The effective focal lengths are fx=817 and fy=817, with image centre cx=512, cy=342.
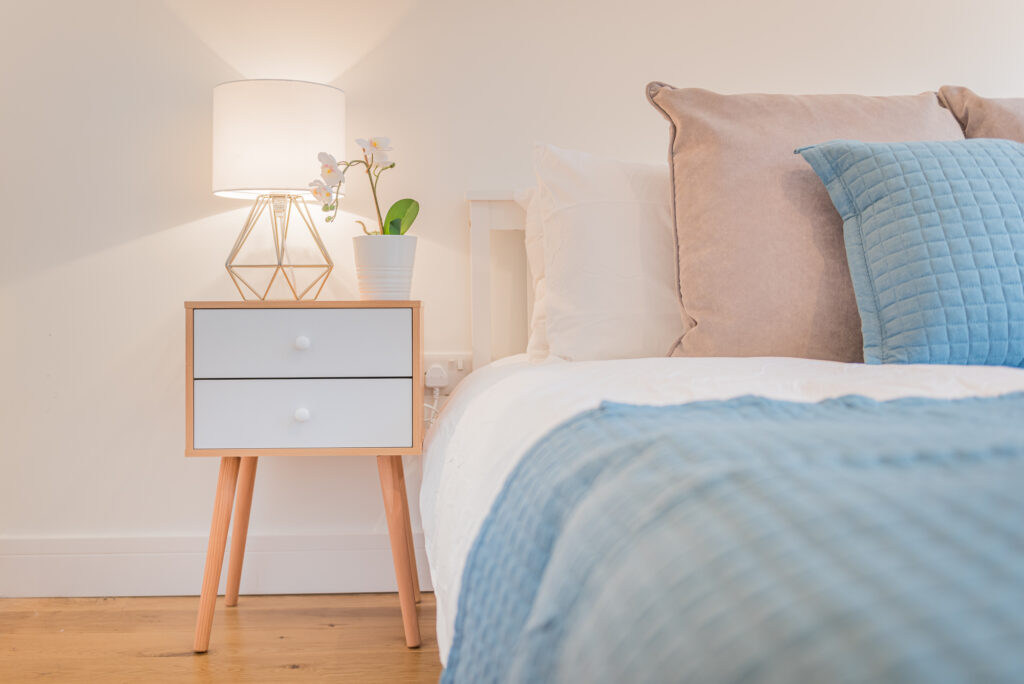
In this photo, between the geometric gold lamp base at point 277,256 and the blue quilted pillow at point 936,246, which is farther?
the geometric gold lamp base at point 277,256

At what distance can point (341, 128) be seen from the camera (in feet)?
5.67

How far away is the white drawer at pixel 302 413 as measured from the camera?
151 cm

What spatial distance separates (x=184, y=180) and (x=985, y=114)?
5.39 ft

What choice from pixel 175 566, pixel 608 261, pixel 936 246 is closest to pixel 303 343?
pixel 608 261

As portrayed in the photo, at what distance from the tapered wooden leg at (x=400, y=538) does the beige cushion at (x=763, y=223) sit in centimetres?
63

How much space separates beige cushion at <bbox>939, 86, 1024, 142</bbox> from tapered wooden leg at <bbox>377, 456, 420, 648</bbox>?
1236mm

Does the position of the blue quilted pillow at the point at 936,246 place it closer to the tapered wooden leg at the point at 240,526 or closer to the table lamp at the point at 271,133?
the table lamp at the point at 271,133

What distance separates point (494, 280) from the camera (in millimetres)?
1903


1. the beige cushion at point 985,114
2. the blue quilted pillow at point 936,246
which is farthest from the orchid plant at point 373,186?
the beige cushion at point 985,114

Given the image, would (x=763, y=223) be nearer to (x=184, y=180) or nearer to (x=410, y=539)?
(x=410, y=539)

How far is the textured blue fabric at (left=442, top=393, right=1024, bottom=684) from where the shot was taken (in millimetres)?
266

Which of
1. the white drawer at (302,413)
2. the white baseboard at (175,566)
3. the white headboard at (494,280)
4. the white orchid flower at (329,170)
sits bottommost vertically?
the white baseboard at (175,566)

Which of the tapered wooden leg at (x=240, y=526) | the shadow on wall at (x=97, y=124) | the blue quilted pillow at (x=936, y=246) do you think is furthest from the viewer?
the shadow on wall at (x=97, y=124)

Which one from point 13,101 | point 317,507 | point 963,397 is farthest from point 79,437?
point 963,397
